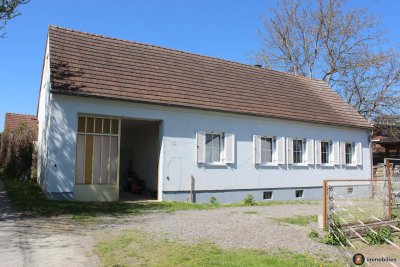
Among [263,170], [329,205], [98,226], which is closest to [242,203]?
[263,170]

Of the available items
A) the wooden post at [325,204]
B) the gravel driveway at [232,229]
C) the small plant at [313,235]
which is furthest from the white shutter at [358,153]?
the small plant at [313,235]

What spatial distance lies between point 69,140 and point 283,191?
10474 mm

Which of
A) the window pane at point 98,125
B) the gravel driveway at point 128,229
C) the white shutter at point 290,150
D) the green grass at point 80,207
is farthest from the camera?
the white shutter at point 290,150

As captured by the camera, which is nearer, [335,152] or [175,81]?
[175,81]

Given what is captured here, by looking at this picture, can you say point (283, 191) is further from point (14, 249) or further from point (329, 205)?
point (14, 249)

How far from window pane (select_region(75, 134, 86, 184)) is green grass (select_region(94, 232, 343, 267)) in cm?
647

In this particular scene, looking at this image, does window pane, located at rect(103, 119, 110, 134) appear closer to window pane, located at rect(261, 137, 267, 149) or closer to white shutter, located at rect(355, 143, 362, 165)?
window pane, located at rect(261, 137, 267, 149)

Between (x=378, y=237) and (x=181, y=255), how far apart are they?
A: 5848 mm

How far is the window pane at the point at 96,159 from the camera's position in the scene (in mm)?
14930

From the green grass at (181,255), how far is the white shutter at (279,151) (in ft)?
37.1

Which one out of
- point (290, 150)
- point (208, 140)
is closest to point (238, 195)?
point (208, 140)

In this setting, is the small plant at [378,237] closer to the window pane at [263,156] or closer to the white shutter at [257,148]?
the white shutter at [257,148]

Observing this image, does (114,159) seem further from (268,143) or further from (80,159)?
(268,143)

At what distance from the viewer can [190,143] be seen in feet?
54.9
